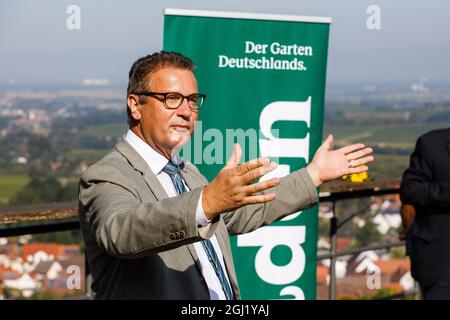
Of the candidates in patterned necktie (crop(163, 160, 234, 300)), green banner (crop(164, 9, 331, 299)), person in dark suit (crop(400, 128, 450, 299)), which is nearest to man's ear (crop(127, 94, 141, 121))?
patterned necktie (crop(163, 160, 234, 300))

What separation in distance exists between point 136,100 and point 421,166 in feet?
9.97

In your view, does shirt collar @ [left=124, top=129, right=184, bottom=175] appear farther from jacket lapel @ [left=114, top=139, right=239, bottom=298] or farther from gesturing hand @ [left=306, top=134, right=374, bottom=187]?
gesturing hand @ [left=306, top=134, right=374, bottom=187]

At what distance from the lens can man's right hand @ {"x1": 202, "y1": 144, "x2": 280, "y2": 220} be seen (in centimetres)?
216

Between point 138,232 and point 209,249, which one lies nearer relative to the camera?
point 138,232

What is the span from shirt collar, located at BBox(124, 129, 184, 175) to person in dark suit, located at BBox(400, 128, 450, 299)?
2849mm

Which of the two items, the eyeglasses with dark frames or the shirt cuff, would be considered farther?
the eyeglasses with dark frames

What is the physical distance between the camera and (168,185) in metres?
2.70

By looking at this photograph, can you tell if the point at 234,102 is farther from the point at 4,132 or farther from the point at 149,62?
the point at 4,132

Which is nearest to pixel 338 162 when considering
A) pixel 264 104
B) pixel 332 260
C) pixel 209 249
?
pixel 209 249

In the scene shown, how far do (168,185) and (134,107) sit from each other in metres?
0.26

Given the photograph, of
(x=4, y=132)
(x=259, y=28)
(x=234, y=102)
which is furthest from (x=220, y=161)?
(x=4, y=132)

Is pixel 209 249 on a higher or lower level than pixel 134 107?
lower

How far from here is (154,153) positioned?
2.71 metres

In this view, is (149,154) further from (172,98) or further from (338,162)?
(338,162)
